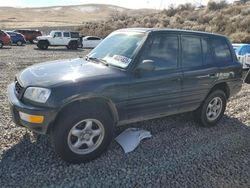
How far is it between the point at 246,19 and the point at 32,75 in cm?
2729

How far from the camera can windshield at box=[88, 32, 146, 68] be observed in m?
→ 4.58

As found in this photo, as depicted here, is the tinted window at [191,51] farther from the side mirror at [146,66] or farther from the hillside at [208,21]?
the hillside at [208,21]

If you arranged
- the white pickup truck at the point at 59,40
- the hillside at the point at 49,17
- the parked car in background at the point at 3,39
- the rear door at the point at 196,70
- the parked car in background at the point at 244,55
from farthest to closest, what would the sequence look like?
the hillside at the point at 49,17, the white pickup truck at the point at 59,40, the parked car in background at the point at 3,39, the parked car in background at the point at 244,55, the rear door at the point at 196,70

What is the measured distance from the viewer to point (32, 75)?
4.32 meters

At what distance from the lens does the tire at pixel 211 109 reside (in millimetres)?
5633

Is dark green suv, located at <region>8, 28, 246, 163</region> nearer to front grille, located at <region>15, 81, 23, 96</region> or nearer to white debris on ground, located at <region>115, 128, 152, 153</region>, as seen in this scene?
front grille, located at <region>15, 81, 23, 96</region>

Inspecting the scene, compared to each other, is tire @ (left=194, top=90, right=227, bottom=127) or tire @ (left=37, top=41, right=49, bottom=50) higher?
tire @ (left=194, top=90, right=227, bottom=127)

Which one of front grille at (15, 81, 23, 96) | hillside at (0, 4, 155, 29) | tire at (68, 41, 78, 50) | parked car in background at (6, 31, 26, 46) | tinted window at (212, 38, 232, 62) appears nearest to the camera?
front grille at (15, 81, 23, 96)

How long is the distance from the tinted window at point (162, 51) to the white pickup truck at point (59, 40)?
73.9 ft

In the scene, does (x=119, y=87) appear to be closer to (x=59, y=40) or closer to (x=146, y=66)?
(x=146, y=66)

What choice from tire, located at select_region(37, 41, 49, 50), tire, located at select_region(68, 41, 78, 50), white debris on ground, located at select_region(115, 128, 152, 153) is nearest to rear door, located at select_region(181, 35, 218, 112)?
white debris on ground, located at select_region(115, 128, 152, 153)

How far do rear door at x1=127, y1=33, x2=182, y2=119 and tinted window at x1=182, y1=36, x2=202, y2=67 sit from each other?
0.18 meters

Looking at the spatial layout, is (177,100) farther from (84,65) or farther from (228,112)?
(228,112)

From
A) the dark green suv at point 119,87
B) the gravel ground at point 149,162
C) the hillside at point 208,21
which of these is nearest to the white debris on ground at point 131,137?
the gravel ground at point 149,162
